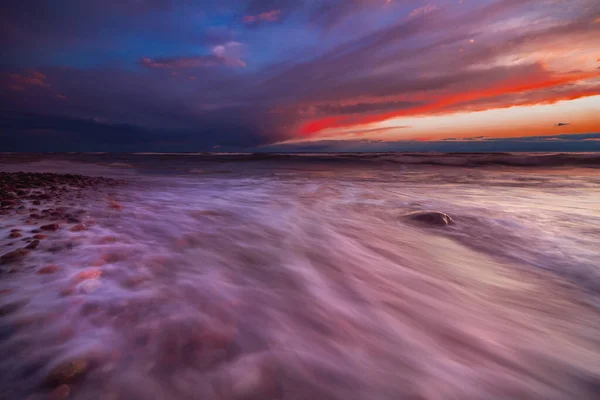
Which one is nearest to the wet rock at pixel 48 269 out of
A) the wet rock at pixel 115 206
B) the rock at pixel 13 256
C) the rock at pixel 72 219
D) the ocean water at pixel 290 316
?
the ocean water at pixel 290 316

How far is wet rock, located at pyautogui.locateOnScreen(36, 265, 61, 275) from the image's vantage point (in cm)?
176

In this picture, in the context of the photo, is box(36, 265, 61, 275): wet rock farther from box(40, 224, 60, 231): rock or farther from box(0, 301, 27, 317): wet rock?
box(40, 224, 60, 231): rock

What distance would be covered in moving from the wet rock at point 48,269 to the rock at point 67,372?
3.18 ft

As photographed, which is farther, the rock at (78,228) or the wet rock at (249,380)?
the rock at (78,228)

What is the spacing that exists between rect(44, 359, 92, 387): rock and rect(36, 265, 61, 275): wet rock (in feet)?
3.18

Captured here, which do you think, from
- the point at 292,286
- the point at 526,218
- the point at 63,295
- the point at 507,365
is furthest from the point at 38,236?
the point at 526,218

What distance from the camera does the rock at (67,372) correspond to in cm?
101

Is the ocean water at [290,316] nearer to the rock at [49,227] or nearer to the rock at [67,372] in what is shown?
the rock at [67,372]

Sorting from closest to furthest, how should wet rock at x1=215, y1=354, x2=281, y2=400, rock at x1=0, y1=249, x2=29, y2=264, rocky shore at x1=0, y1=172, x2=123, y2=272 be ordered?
wet rock at x1=215, y1=354, x2=281, y2=400, rock at x1=0, y1=249, x2=29, y2=264, rocky shore at x1=0, y1=172, x2=123, y2=272

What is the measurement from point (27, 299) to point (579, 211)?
7670mm

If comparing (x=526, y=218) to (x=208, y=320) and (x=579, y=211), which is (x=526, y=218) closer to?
(x=579, y=211)

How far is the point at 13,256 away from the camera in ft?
6.23

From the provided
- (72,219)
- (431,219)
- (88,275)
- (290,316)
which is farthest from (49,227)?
(431,219)

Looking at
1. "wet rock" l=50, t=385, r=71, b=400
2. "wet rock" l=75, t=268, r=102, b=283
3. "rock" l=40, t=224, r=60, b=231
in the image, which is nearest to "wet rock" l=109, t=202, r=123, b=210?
"rock" l=40, t=224, r=60, b=231
